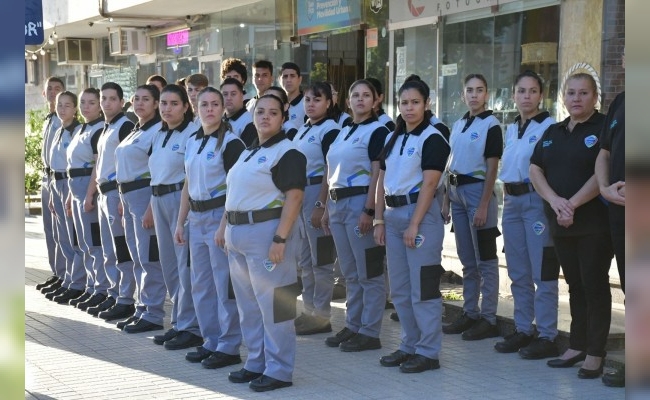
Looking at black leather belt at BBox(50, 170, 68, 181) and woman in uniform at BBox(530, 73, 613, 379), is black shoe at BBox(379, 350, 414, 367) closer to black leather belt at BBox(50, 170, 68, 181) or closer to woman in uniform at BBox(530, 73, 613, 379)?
woman in uniform at BBox(530, 73, 613, 379)

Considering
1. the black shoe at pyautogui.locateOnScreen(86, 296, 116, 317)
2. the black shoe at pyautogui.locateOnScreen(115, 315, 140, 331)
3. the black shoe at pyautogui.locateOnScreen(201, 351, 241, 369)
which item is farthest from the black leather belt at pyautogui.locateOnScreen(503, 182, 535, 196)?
the black shoe at pyautogui.locateOnScreen(86, 296, 116, 317)

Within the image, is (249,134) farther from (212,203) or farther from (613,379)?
(613,379)

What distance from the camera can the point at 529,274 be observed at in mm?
7457

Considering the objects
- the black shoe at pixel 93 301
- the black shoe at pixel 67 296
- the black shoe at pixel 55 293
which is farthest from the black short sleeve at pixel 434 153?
the black shoe at pixel 55 293

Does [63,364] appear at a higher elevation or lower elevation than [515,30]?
lower

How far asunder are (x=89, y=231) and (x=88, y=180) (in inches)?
19.6

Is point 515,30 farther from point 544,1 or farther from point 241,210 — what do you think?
point 241,210

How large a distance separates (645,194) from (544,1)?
8999mm

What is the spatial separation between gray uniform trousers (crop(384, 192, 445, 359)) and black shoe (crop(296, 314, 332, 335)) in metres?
1.40

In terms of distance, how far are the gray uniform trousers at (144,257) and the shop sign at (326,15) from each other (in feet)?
19.5

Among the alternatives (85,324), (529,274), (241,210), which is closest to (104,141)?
(85,324)

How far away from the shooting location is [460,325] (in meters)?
8.17

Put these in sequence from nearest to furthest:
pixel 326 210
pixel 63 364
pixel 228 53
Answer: pixel 63 364, pixel 326 210, pixel 228 53

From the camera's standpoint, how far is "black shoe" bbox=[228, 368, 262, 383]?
21.8ft
